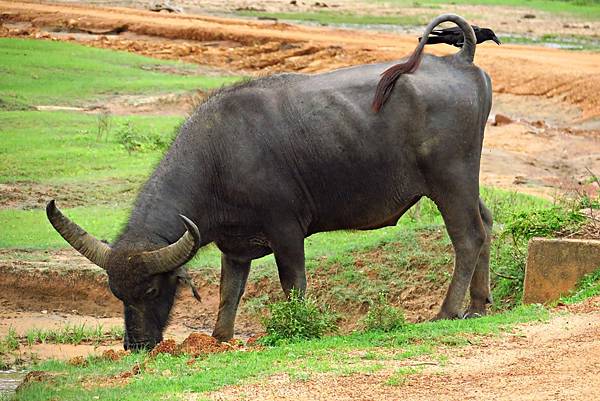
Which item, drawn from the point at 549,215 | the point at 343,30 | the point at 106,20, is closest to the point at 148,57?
the point at 106,20

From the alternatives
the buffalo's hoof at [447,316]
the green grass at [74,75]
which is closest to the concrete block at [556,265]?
the buffalo's hoof at [447,316]

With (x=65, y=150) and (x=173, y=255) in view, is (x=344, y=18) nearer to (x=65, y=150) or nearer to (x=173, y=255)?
(x=65, y=150)

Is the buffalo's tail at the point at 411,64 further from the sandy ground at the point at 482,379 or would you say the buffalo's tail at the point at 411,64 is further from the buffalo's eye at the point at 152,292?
the sandy ground at the point at 482,379

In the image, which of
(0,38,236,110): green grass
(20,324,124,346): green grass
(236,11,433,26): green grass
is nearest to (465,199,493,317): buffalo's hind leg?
(20,324,124,346): green grass

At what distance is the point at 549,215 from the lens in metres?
11.6

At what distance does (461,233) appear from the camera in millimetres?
10672

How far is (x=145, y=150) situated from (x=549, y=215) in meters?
8.79

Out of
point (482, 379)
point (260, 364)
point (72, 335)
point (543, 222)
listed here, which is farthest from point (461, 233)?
point (72, 335)

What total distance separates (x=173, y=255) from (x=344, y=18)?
103 feet

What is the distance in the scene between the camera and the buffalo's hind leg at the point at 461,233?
10570mm

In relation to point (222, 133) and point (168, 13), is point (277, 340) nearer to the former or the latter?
point (222, 133)

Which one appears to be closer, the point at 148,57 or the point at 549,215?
the point at 549,215

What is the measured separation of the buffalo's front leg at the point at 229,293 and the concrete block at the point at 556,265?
2.46 meters

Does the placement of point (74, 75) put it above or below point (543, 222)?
below
